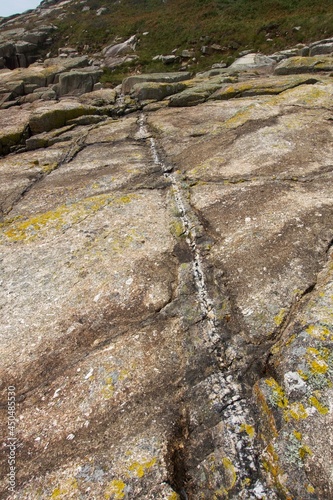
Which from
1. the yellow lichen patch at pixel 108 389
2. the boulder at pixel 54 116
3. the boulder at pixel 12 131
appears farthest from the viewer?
the boulder at pixel 54 116

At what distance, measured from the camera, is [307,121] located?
546 inches

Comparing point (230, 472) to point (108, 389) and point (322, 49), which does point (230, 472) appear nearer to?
point (108, 389)

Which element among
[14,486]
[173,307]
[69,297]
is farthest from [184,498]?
[69,297]

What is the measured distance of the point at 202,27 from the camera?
51.4 m

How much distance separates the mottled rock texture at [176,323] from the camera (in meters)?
4.68

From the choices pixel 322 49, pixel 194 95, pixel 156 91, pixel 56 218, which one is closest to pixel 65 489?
pixel 56 218

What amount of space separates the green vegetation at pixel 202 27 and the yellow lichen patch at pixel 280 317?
37.3 meters

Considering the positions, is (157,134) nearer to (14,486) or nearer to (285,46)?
(14,486)

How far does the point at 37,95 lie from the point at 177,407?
1181 inches

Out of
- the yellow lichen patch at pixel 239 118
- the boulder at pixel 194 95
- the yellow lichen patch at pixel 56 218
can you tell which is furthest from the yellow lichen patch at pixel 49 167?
the boulder at pixel 194 95

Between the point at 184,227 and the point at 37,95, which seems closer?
the point at 184,227

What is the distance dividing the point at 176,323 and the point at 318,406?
2922 mm

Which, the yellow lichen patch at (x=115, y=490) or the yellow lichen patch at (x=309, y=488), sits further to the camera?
the yellow lichen patch at (x=115, y=490)

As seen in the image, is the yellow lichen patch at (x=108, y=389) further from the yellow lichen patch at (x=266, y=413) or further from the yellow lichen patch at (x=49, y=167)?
the yellow lichen patch at (x=49, y=167)
